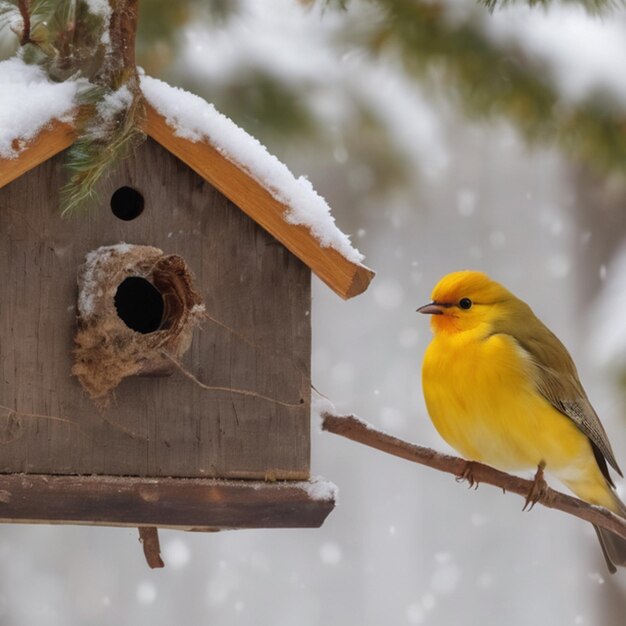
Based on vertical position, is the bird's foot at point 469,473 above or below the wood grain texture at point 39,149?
below

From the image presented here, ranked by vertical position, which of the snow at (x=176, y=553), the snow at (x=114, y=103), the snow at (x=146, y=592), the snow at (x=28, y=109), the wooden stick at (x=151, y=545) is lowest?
the snow at (x=146, y=592)

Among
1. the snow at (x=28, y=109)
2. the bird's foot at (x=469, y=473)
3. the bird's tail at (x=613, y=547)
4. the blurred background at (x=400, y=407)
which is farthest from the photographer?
the blurred background at (x=400, y=407)

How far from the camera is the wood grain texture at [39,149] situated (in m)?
2.91

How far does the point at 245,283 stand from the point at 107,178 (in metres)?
0.44

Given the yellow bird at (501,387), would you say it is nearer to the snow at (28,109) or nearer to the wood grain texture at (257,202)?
the wood grain texture at (257,202)

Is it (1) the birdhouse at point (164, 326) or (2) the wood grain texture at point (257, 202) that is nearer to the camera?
(1) the birdhouse at point (164, 326)

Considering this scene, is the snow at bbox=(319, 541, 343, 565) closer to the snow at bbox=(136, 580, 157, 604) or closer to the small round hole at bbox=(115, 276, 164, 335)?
the snow at bbox=(136, 580, 157, 604)

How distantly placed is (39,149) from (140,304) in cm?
72

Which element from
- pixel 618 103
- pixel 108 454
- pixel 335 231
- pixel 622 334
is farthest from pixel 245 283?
pixel 622 334

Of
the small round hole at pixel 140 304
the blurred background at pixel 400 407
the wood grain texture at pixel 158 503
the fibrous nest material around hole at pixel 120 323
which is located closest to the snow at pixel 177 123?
the fibrous nest material around hole at pixel 120 323

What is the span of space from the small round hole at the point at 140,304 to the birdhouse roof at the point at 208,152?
0.44 m

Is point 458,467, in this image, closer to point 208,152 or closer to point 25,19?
point 208,152

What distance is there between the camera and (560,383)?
168 inches

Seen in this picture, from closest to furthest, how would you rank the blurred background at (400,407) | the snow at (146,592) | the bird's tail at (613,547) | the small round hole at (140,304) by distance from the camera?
the small round hole at (140,304), the bird's tail at (613,547), the blurred background at (400,407), the snow at (146,592)
